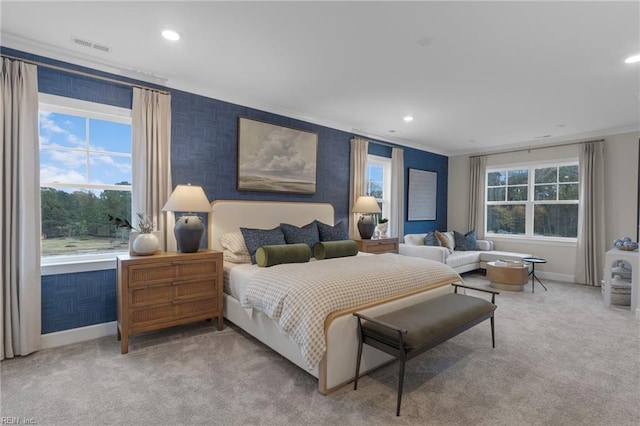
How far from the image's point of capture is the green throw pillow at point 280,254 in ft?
10.2

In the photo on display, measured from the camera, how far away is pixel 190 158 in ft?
11.8

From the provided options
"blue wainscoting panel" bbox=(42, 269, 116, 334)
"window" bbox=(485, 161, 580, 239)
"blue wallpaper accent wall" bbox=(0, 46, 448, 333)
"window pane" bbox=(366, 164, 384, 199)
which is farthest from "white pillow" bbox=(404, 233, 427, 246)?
"blue wainscoting panel" bbox=(42, 269, 116, 334)

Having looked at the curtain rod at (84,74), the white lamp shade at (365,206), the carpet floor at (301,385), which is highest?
the curtain rod at (84,74)

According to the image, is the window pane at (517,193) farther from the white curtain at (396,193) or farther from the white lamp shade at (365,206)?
the white lamp shade at (365,206)

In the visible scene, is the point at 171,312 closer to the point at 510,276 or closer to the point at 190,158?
the point at 190,158

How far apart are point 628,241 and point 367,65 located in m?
4.41

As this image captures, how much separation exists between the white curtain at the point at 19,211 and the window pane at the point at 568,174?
7.51m

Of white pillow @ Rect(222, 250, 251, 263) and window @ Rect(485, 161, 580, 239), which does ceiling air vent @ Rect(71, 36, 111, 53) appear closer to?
white pillow @ Rect(222, 250, 251, 263)

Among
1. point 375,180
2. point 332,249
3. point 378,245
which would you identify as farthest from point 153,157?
point 375,180

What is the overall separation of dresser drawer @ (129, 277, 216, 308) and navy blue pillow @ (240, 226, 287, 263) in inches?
19.2

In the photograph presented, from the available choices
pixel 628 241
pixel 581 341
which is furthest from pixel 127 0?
pixel 628 241

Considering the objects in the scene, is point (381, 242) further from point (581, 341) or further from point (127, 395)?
point (127, 395)

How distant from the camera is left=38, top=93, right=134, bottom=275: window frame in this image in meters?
2.87

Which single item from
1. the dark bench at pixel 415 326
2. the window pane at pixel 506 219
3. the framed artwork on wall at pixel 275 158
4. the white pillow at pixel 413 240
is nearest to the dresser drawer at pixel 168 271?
the framed artwork on wall at pixel 275 158
